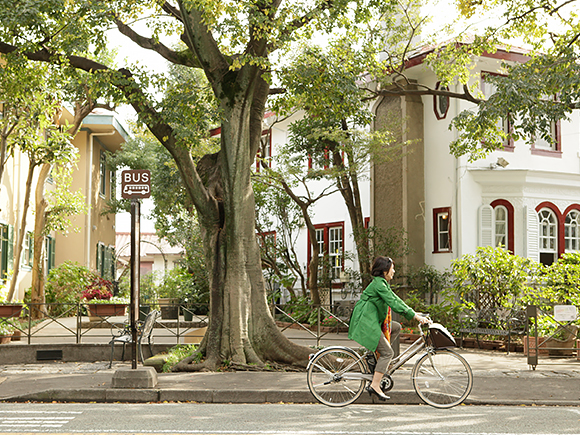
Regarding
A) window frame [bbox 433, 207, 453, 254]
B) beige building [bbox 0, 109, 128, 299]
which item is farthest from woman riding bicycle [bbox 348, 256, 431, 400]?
beige building [bbox 0, 109, 128, 299]

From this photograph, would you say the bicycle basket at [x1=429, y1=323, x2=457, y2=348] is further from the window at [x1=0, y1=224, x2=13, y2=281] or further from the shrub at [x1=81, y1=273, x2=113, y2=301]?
the shrub at [x1=81, y1=273, x2=113, y2=301]

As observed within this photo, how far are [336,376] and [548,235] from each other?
14926 millimetres

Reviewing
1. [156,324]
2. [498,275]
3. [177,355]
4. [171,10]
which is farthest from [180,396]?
[156,324]

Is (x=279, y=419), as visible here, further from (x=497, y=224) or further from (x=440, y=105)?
(x=440, y=105)

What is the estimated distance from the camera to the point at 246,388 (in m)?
9.33

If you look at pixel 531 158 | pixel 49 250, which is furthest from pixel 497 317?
pixel 49 250

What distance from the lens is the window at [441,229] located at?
20.6 metres

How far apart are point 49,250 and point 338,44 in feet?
47.3

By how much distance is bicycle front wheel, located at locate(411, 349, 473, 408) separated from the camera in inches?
317

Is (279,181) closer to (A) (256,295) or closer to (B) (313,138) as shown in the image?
(B) (313,138)

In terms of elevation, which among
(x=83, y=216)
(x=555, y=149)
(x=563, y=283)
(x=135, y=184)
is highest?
(x=555, y=149)

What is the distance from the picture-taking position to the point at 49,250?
25.6m

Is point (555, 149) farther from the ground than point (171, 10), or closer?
closer

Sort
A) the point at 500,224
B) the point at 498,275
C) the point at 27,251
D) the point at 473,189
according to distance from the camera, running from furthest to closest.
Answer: the point at 27,251, the point at 500,224, the point at 473,189, the point at 498,275
